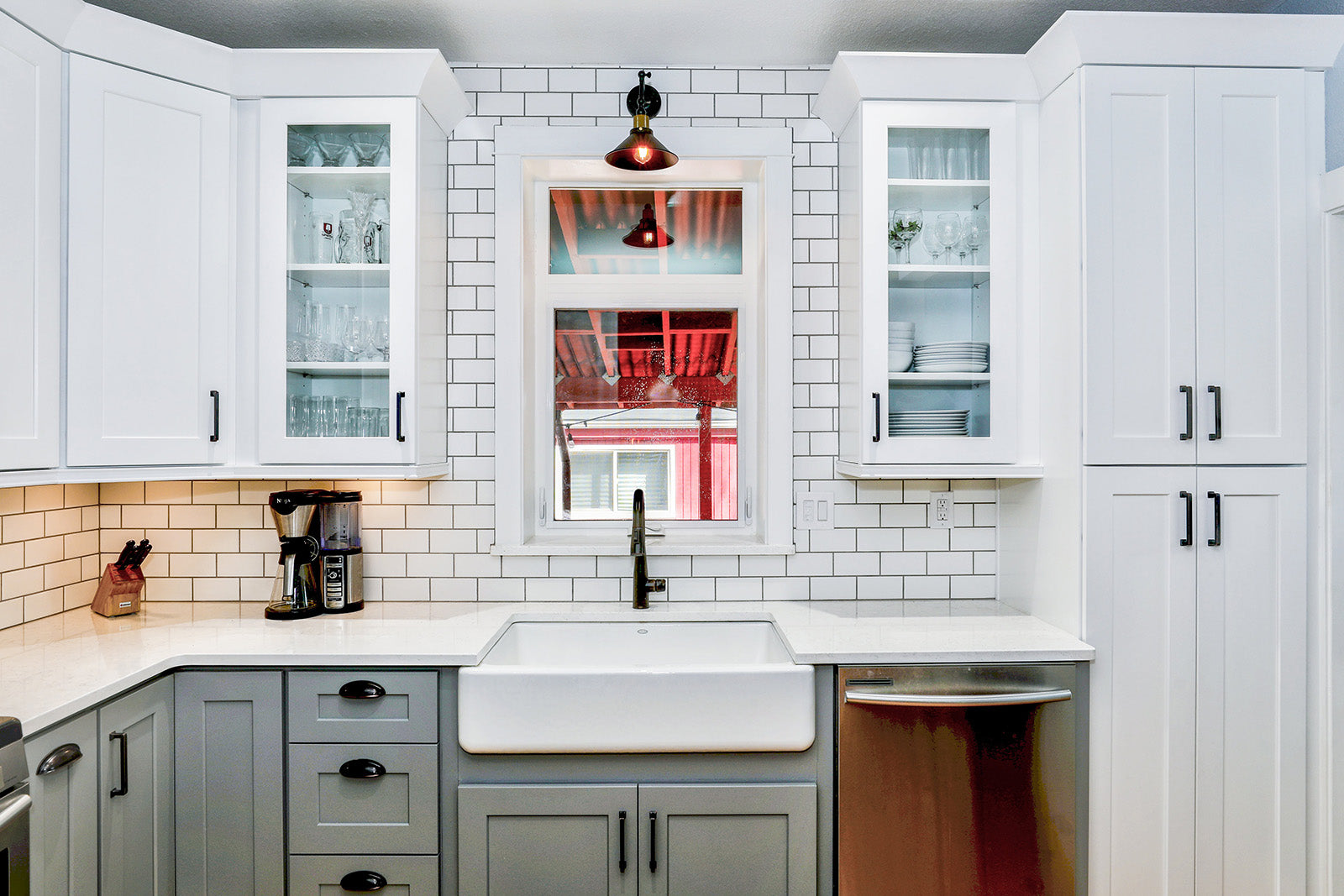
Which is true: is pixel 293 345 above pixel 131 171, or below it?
below

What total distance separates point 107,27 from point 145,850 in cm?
197

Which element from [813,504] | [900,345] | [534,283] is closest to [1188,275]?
[900,345]

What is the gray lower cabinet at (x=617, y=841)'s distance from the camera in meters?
1.78

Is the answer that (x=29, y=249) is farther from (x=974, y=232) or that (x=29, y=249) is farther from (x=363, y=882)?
(x=974, y=232)

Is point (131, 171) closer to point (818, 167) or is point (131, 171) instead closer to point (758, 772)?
point (818, 167)

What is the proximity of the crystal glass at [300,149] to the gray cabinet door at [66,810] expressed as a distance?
1.48 meters

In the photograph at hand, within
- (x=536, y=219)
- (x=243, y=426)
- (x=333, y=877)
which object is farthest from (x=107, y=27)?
(x=333, y=877)

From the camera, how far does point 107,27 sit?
1.87 m

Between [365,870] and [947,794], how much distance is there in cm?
140

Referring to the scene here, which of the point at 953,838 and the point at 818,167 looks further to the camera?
the point at 818,167

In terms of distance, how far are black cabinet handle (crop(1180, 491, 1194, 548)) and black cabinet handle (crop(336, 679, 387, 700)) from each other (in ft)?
6.61

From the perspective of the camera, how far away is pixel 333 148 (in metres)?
2.13

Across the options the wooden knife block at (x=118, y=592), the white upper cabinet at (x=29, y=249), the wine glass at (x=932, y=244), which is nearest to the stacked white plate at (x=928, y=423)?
the wine glass at (x=932, y=244)

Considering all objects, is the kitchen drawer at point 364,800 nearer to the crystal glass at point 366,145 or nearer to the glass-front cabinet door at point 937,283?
the glass-front cabinet door at point 937,283
